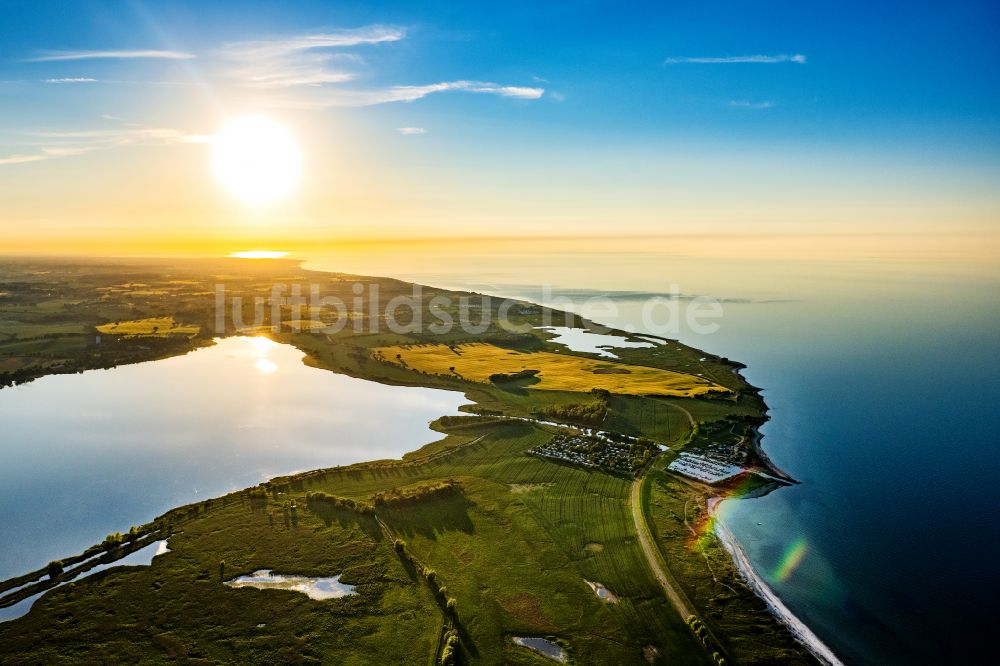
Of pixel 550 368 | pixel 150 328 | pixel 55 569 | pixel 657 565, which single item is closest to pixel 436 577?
pixel 657 565

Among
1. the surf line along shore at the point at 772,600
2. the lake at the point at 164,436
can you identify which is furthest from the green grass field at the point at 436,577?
the lake at the point at 164,436

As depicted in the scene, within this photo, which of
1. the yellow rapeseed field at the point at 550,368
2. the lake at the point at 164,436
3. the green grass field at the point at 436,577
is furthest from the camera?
the yellow rapeseed field at the point at 550,368

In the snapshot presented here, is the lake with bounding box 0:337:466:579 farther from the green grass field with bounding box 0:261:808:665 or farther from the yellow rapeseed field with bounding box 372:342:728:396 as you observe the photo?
the yellow rapeseed field with bounding box 372:342:728:396

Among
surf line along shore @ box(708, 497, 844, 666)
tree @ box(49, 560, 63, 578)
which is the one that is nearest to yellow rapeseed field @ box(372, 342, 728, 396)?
surf line along shore @ box(708, 497, 844, 666)

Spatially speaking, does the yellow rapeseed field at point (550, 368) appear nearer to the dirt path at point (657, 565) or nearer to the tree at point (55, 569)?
the dirt path at point (657, 565)

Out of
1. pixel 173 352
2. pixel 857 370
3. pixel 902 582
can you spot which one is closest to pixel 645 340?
pixel 857 370
